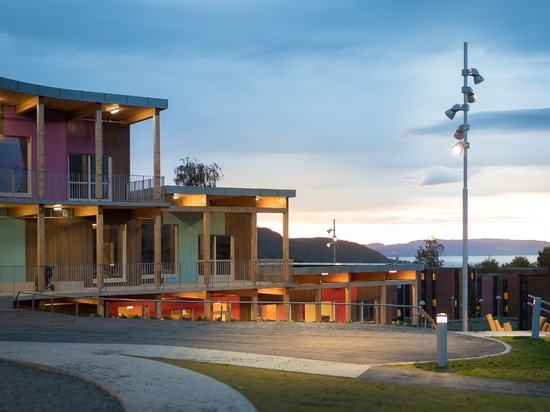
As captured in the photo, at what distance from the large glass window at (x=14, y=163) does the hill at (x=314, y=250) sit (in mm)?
116425

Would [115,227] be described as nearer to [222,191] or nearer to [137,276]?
[137,276]

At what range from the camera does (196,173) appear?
2438 inches

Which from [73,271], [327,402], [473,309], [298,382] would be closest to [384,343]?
[298,382]

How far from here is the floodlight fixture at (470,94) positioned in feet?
64.7

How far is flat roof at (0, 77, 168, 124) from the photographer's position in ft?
90.1

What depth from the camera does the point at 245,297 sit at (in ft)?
116

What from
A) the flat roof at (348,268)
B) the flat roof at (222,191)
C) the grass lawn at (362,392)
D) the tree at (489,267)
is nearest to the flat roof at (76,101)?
the flat roof at (222,191)

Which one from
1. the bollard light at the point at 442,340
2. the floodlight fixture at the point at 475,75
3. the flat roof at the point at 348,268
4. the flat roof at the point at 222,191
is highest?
the floodlight fixture at the point at 475,75

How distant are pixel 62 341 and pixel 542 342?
10.3m

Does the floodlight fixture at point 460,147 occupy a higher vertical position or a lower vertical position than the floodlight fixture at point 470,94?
lower

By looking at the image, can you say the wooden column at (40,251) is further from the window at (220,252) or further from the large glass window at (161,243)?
the window at (220,252)

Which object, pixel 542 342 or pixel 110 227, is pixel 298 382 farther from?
pixel 110 227

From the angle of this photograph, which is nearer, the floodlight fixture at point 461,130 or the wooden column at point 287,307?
the floodlight fixture at point 461,130

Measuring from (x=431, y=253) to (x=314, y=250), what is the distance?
44.9 meters
